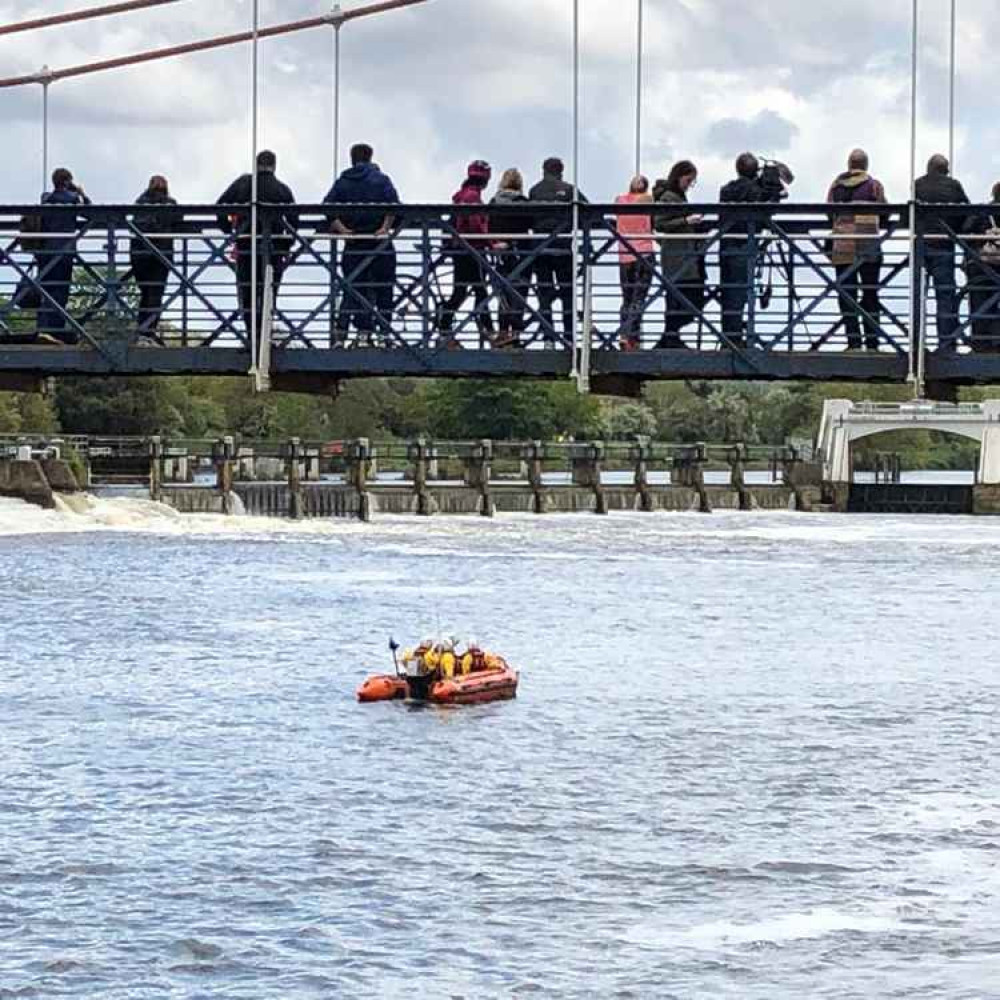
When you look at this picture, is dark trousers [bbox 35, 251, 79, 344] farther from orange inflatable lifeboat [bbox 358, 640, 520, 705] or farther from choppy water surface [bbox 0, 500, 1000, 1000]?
orange inflatable lifeboat [bbox 358, 640, 520, 705]

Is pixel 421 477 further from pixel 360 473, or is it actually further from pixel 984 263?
pixel 984 263

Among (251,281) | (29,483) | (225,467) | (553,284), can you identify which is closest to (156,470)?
(225,467)

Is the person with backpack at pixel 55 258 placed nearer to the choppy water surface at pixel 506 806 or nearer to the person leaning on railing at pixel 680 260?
the choppy water surface at pixel 506 806

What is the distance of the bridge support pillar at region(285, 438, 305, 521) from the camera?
100625mm

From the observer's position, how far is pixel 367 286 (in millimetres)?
33656

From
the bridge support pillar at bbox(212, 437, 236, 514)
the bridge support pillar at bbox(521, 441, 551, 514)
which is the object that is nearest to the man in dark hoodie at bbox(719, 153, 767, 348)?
the bridge support pillar at bbox(212, 437, 236, 514)

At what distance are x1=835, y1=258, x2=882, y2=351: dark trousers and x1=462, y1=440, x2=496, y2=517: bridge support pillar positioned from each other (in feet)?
246

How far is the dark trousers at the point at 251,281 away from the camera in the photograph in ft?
110

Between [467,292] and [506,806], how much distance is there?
8.63m

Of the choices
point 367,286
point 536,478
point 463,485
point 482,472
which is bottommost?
point 463,485

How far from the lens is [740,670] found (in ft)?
134

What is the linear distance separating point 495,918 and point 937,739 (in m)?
11.4

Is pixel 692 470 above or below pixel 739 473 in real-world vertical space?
above

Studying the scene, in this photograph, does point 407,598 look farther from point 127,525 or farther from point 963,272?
point 127,525
